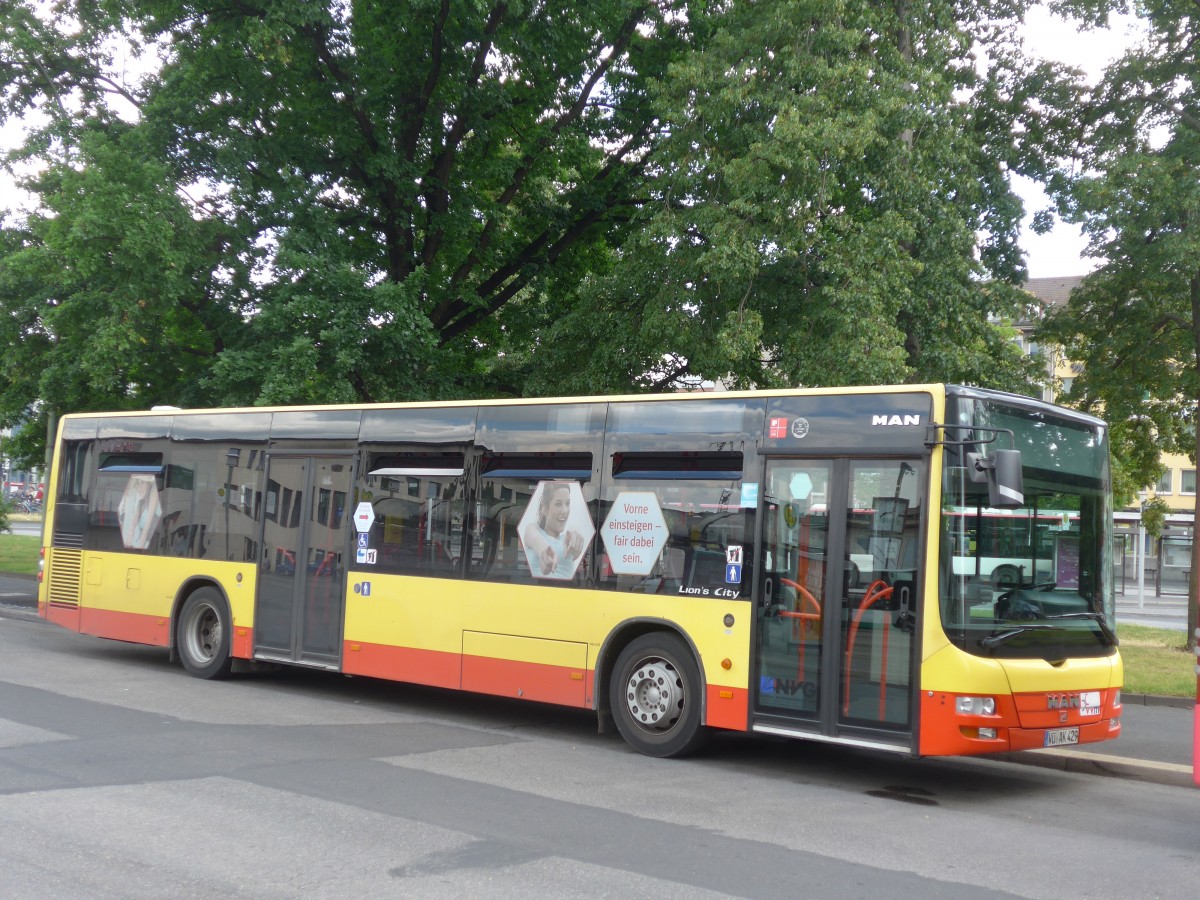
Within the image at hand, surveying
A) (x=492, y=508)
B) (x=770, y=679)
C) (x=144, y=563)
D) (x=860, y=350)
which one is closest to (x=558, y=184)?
(x=860, y=350)

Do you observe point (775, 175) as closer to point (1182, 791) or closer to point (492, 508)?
point (492, 508)

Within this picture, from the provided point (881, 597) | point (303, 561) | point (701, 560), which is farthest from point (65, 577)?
point (881, 597)

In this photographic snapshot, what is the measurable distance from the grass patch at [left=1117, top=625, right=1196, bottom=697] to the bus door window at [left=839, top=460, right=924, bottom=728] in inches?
252

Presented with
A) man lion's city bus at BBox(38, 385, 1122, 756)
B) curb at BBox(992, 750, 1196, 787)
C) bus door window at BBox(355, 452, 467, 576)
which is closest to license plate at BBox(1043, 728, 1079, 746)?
man lion's city bus at BBox(38, 385, 1122, 756)

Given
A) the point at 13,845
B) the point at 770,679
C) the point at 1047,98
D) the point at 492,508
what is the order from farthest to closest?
the point at 1047,98
the point at 492,508
the point at 770,679
the point at 13,845

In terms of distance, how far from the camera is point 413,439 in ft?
39.7

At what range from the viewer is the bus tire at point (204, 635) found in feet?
45.1

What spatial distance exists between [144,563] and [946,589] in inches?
409

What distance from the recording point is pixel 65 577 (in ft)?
51.9

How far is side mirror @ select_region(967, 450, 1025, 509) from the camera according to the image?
320 inches

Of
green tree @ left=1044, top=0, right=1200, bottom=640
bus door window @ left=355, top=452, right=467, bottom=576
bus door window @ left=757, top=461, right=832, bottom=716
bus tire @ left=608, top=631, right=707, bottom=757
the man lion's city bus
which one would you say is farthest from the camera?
green tree @ left=1044, top=0, right=1200, bottom=640

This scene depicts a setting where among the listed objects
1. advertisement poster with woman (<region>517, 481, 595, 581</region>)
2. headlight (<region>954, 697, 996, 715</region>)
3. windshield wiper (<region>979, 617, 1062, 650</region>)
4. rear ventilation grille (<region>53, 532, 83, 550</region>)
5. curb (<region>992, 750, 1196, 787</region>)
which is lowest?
curb (<region>992, 750, 1196, 787</region>)

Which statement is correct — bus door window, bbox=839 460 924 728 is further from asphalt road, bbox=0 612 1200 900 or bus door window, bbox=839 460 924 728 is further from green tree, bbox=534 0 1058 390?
green tree, bbox=534 0 1058 390

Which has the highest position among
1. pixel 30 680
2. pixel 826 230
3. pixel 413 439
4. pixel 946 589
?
pixel 826 230
